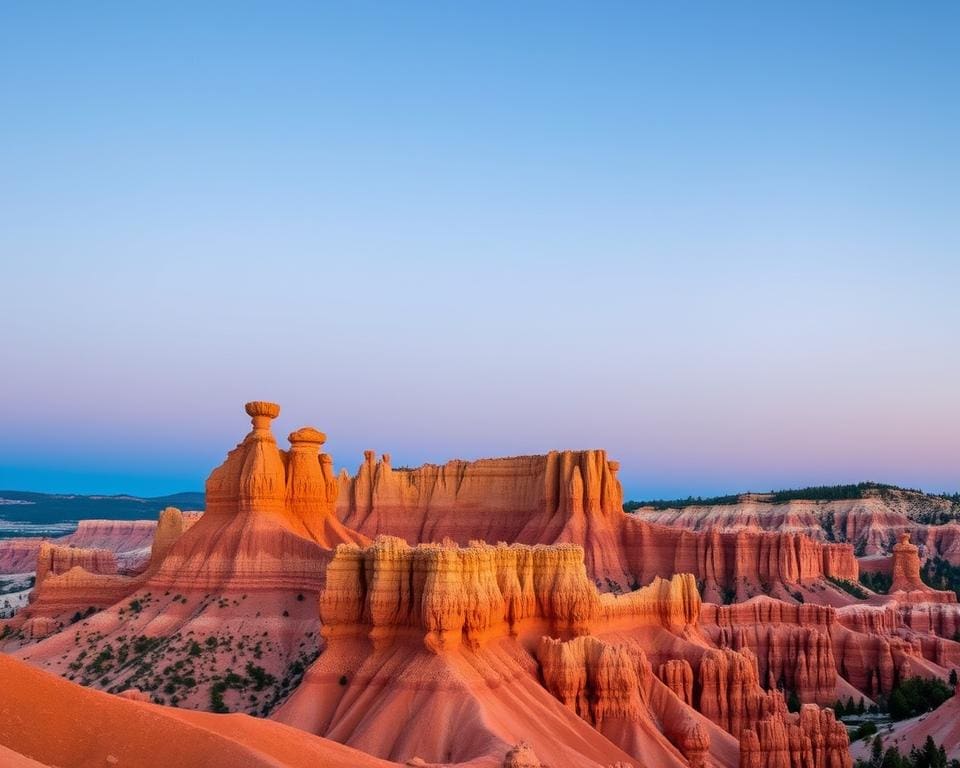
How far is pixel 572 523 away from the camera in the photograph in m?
101

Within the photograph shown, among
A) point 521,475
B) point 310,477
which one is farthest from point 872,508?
point 310,477

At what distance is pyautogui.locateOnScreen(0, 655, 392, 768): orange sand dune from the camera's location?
76.0ft

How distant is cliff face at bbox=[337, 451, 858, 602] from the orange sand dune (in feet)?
234

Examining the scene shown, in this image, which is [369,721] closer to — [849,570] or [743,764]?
[743,764]

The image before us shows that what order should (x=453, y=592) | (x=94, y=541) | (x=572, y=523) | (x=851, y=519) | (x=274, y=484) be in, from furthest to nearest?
(x=94, y=541)
(x=851, y=519)
(x=572, y=523)
(x=274, y=484)
(x=453, y=592)

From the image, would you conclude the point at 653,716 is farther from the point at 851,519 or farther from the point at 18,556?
the point at 18,556

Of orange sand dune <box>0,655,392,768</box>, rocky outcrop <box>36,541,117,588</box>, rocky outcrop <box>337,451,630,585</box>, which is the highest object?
rocky outcrop <box>337,451,630,585</box>

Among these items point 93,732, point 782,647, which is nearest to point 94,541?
point 782,647

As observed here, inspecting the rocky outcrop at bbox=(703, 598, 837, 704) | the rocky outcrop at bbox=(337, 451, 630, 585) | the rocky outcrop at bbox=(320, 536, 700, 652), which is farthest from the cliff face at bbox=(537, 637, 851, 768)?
the rocky outcrop at bbox=(337, 451, 630, 585)

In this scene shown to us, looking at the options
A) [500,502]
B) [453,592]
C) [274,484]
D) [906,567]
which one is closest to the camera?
[453,592]

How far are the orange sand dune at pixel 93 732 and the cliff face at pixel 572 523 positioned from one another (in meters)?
71.3

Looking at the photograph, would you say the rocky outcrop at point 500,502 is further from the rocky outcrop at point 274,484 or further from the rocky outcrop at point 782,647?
the rocky outcrop at point 274,484

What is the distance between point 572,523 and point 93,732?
79201mm

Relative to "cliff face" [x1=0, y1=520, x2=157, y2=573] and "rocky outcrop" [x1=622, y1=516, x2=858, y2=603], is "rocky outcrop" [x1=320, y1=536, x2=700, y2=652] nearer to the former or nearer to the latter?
"rocky outcrop" [x1=622, y1=516, x2=858, y2=603]
